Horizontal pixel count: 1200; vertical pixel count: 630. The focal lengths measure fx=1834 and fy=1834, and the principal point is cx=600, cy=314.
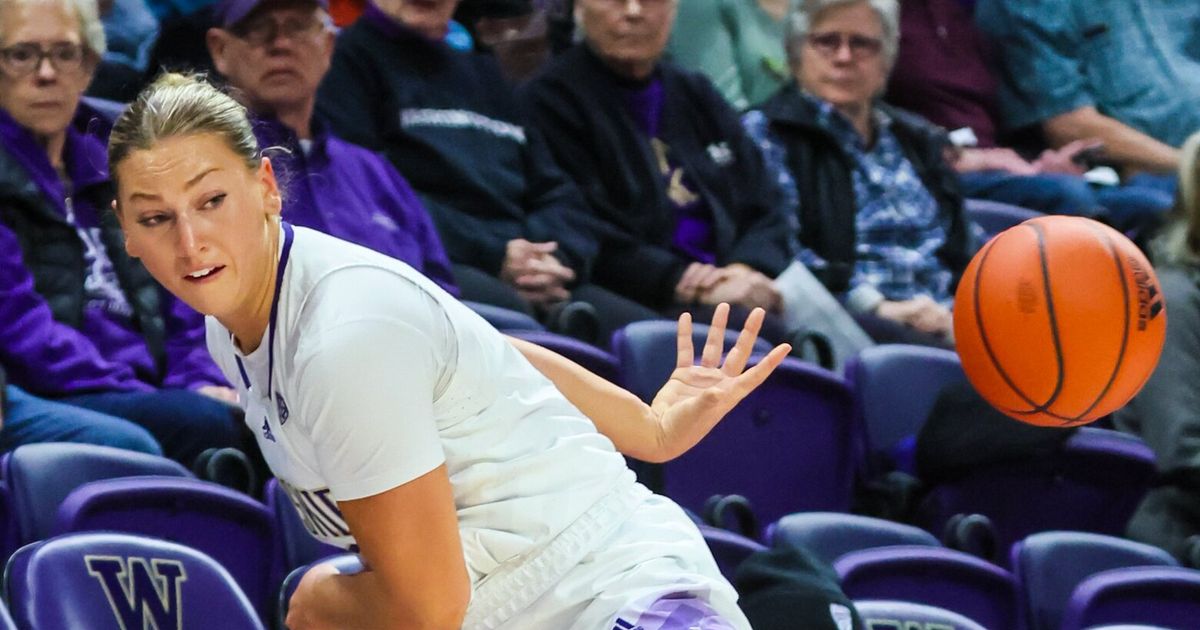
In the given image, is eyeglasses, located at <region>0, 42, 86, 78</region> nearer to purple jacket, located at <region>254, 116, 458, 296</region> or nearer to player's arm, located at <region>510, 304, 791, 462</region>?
purple jacket, located at <region>254, 116, 458, 296</region>

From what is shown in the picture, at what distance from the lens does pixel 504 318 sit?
373 centimetres

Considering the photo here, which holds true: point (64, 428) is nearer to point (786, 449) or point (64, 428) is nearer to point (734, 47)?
point (786, 449)

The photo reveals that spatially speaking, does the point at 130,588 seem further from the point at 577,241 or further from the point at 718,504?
the point at 577,241

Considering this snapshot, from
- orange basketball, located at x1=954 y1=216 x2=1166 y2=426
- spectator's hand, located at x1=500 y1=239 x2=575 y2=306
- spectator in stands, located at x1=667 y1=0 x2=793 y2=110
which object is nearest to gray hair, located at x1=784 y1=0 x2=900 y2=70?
spectator in stands, located at x1=667 y1=0 x2=793 y2=110

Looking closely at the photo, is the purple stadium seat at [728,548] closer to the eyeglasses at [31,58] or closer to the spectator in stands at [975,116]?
the eyeglasses at [31,58]

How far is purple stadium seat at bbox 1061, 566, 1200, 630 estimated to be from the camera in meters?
3.28

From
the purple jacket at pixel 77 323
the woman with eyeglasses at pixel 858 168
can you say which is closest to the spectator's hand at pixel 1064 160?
the woman with eyeglasses at pixel 858 168

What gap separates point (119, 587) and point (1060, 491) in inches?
90.1

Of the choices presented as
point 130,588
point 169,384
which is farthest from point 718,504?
point 130,588

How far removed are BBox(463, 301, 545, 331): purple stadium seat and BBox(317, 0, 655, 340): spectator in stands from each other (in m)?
0.42

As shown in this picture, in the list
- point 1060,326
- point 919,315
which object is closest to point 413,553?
point 1060,326

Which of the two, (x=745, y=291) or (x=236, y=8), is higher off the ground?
(x=236, y=8)

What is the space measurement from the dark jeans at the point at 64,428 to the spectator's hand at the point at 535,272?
120cm

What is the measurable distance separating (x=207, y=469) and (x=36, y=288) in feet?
1.98
